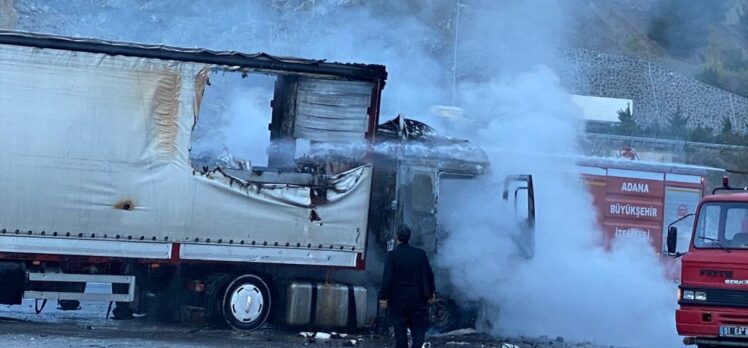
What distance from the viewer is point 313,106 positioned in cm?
1398

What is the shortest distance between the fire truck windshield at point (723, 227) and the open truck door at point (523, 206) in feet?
8.67

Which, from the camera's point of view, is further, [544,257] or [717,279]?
[544,257]

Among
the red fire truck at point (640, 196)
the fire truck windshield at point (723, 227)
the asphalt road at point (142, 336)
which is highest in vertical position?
the red fire truck at point (640, 196)

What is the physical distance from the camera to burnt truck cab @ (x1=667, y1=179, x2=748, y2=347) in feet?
37.3

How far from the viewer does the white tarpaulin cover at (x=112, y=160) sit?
40.3ft

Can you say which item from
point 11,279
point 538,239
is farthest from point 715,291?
point 11,279

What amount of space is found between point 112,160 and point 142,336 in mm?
2080

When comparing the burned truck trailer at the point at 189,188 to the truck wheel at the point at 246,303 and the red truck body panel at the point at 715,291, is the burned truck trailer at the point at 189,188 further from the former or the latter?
the red truck body panel at the point at 715,291

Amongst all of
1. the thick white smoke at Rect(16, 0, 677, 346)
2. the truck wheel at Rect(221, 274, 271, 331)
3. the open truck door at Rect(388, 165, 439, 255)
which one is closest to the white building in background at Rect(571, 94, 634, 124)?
the thick white smoke at Rect(16, 0, 677, 346)

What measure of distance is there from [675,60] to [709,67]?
15.3 feet

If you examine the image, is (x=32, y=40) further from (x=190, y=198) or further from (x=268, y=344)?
(x=268, y=344)

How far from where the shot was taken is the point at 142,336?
12.3m

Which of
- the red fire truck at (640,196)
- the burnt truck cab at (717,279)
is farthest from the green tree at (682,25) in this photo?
the burnt truck cab at (717,279)

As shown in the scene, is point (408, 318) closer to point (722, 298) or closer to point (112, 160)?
point (722, 298)
